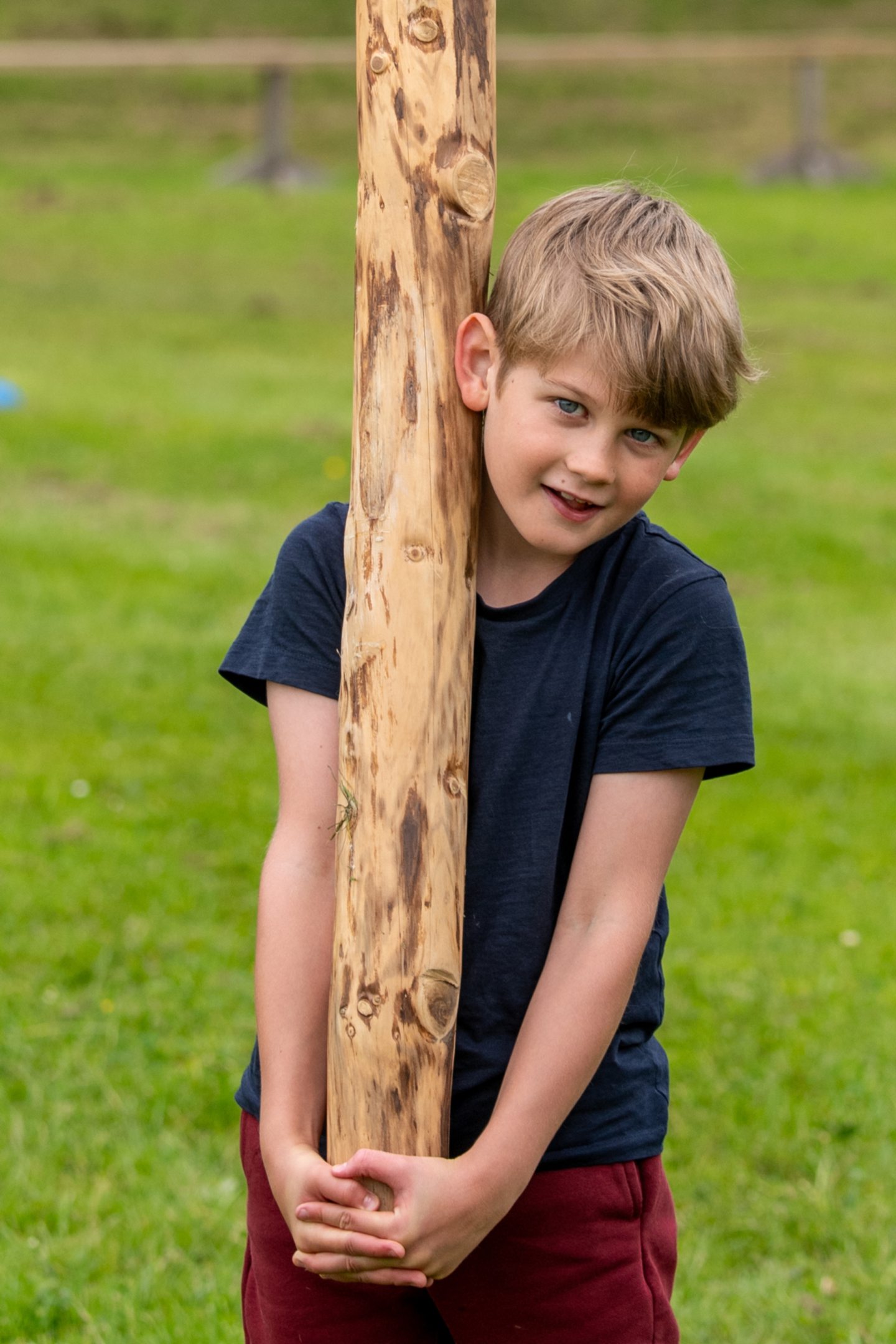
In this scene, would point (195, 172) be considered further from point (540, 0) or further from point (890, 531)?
point (890, 531)

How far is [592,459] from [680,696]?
0.31 metres

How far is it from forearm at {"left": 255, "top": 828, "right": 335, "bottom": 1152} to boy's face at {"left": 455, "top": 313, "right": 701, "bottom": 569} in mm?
519

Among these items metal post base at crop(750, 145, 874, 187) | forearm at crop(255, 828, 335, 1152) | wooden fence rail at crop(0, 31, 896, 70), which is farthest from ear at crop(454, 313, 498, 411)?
metal post base at crop(750, 145, 874, 187)

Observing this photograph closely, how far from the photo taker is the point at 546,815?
7.00ft

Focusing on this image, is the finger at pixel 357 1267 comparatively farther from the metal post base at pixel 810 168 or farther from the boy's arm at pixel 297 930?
the metal post base at pixel 810 168

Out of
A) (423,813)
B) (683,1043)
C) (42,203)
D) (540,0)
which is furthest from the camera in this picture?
(540,0)

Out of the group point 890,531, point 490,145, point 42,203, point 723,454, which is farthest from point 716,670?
point 42,203

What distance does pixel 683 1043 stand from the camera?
14.8ft

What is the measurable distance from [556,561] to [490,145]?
20.5 inches

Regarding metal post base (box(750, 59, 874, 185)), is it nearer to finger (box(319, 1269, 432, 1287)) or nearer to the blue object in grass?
the blue object in grass

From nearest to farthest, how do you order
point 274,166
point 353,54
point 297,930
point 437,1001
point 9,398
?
1. point 437,1001
2. point 297,930
3. point 9,398
4. point 353,54
5. point 274,166

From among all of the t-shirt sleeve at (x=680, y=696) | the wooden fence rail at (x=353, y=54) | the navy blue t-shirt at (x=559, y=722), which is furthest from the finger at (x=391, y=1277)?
the wooden fence rail at (x=353, y=54)

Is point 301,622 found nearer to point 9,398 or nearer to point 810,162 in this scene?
point 9,398

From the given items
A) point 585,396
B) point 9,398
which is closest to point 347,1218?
point 585,396
